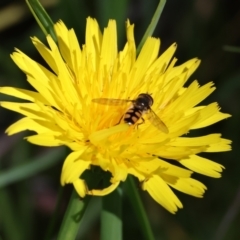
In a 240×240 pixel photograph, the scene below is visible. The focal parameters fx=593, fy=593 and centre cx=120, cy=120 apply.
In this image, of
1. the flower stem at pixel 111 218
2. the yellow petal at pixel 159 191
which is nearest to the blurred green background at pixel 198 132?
the flower stem at pixel 111 218

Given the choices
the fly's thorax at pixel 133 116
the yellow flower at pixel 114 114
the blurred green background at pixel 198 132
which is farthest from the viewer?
the blurred green background at pixel 198 132

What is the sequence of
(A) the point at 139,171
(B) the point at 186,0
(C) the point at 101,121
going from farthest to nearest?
(B) the point at 186,0, (C) the point at 101,121, (A) the point at 139,171

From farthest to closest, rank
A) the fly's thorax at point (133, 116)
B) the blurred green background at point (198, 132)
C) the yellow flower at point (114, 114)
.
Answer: the blurred green background at point (198, 132) < the fly's thorax at point (133, 116) < the yellow flower at point (114, 114)

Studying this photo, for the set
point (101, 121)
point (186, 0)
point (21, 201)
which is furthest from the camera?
point (186, 0)

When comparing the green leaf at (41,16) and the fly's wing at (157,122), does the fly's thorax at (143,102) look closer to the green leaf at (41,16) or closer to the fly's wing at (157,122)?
the fly's wing at (157,122)

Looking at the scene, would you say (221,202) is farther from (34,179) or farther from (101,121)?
(101,121)

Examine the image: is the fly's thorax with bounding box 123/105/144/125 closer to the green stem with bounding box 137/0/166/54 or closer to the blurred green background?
the green stem with bounding box 137/0/166/54

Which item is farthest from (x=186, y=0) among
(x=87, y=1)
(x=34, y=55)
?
(x=34, y=55)
